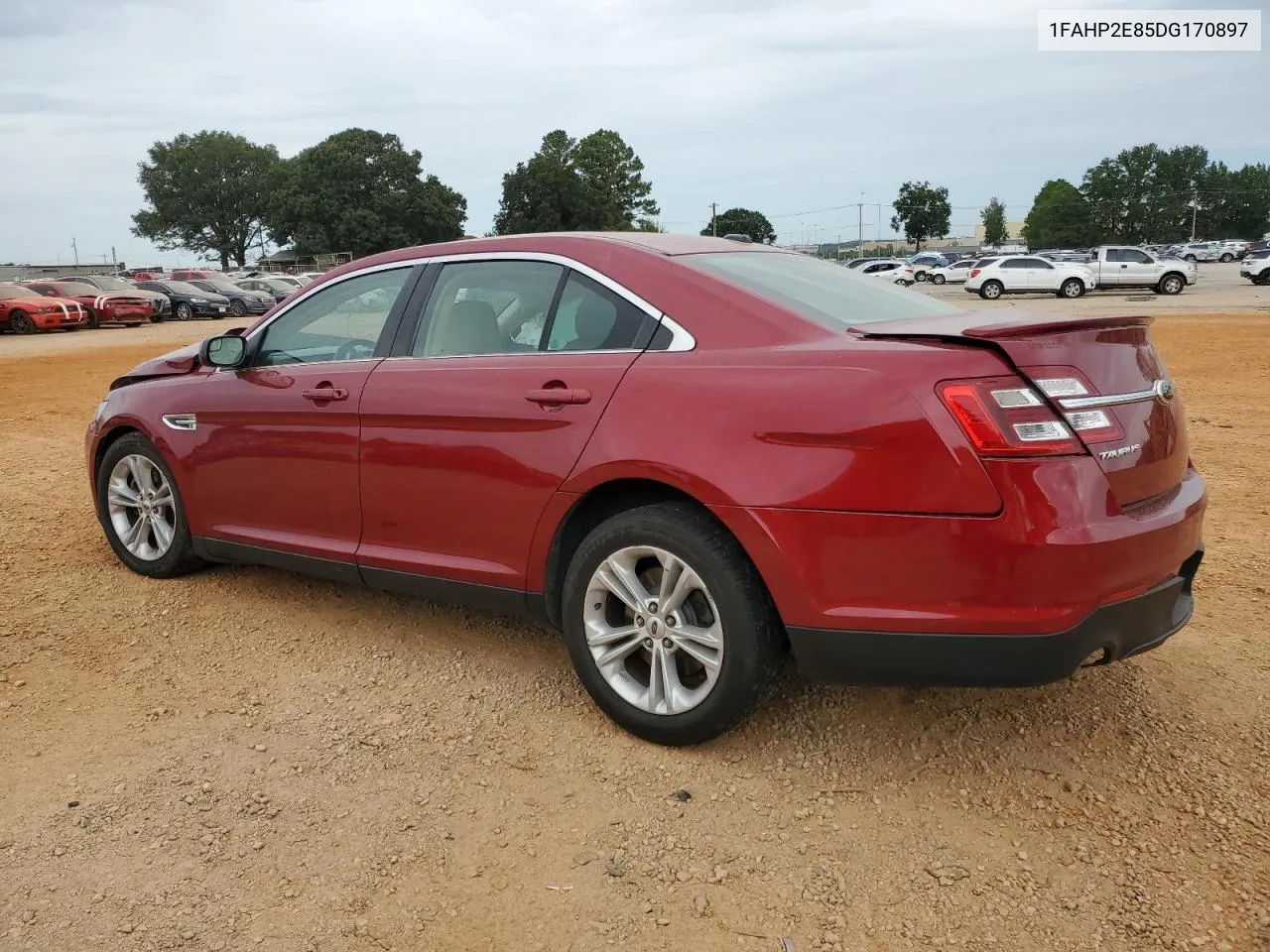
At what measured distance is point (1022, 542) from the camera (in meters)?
2.54

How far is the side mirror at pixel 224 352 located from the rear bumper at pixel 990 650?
2.80 m

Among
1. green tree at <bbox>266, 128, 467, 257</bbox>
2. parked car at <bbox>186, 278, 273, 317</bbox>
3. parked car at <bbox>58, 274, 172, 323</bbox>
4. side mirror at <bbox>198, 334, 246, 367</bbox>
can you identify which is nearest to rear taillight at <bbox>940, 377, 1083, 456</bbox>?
side mirror at <bbox>198, 334, 246, 367</bbox>

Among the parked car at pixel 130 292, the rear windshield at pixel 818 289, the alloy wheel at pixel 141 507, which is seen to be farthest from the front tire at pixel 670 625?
the parked car at pixel 130 292

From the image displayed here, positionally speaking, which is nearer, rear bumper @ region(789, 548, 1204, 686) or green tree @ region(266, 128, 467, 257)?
rear bumper @ region(789, 548, 1204, 686)

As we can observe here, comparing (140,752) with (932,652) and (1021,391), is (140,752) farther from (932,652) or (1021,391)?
(1021,391)

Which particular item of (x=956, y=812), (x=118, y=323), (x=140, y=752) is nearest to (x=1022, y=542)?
(x=956, y=812)

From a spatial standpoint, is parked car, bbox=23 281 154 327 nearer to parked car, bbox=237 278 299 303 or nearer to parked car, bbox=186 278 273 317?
parked car, bbox=186 278 273 317

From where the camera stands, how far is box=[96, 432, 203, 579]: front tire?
4.77m

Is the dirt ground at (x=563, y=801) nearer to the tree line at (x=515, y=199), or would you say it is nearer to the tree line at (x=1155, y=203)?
the tree line at (x=515, y=199)

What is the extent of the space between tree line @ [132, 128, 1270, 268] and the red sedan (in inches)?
3068

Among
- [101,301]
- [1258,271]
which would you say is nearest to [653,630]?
[101,301]

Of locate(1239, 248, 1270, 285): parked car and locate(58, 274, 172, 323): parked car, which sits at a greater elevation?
locate(58, 274, 172, 323): parked car

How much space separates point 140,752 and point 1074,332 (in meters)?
3.08

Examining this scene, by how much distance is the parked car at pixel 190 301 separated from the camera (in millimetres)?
33750
